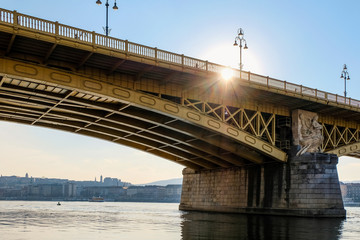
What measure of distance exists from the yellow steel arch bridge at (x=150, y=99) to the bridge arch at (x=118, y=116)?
0.08m

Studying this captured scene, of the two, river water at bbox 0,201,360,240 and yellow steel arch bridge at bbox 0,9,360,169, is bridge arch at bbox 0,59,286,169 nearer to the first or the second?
yellow steel arch bridge at bbox 0,9,360,169

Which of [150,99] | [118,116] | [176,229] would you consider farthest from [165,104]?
[176,229]

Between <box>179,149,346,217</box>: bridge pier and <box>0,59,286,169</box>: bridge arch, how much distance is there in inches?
58.2

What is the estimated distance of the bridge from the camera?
32.2m

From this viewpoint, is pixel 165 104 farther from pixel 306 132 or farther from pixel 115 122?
pixel 306 132

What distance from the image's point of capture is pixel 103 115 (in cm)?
4128

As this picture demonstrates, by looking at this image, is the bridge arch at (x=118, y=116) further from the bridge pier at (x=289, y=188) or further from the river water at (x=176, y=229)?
the river water at (x=176, y=229)

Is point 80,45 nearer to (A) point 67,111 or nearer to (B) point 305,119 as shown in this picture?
(A) point 67,111

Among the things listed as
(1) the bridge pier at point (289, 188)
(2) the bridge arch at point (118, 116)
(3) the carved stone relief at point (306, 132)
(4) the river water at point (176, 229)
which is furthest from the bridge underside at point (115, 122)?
(4) the river water at point (176, 229)

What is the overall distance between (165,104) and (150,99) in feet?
4.31

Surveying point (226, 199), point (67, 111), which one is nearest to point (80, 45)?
point (67, 111)

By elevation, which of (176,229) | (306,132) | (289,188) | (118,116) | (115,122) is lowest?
(176,229)

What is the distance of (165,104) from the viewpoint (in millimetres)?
→ 37750

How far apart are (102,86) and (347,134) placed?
31.2m
